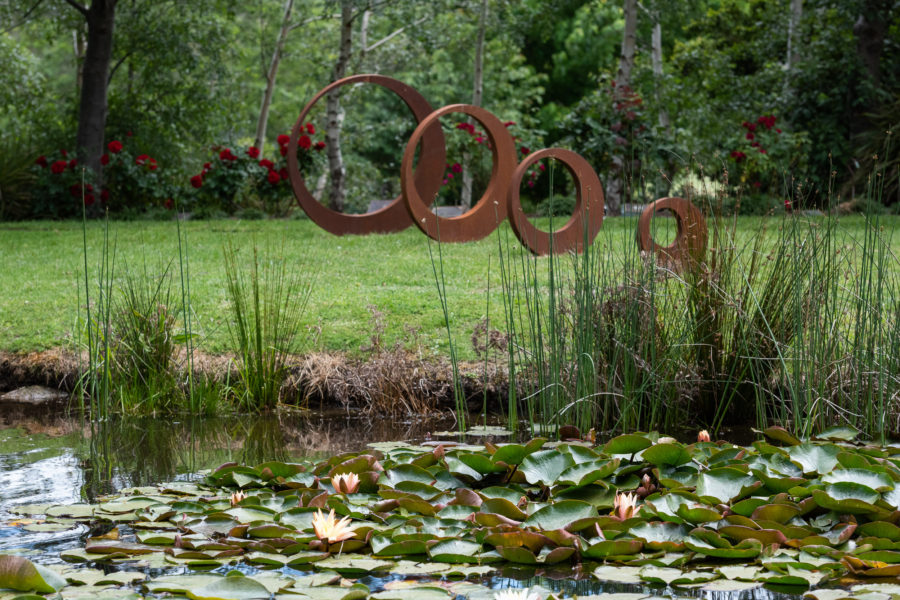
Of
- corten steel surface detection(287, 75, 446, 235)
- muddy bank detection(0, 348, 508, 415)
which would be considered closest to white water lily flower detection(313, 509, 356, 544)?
muddy bank detection(0, 348, 508, 415)

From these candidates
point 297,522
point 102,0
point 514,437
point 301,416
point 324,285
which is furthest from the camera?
point 102,0

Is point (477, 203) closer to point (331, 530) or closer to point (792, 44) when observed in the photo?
point (331, 530)

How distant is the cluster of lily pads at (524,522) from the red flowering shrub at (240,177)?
8.50 meters

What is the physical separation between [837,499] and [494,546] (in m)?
0.82

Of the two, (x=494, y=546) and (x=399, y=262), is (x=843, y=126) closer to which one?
(x=399, y=262)

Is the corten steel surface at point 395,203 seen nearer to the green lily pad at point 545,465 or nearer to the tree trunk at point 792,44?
the tree trunk at point 792,44

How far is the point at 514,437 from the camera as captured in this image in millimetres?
3424

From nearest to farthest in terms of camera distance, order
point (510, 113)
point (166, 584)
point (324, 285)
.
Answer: point (166, 584)
point (324, 285)
point (510, 113)

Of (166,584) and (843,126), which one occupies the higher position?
(843,126)

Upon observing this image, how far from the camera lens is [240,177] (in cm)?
1094

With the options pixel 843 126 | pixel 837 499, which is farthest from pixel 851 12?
pixel 837 499

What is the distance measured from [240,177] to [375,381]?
736 cm

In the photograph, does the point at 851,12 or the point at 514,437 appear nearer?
the point at 514,437

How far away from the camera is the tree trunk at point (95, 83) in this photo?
1079 centimetres
